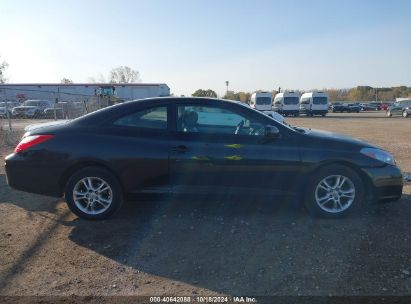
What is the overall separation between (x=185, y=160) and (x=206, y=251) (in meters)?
1.19

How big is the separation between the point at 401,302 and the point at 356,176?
2.07m

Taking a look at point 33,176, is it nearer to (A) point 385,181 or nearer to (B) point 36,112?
(A) point 385,181

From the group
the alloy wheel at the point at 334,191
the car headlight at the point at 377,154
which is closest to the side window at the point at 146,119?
the alloy wheel at the point at 334,191

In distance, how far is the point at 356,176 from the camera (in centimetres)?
503

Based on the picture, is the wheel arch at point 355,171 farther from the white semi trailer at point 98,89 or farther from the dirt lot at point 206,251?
the white semi trailer at point 98,89

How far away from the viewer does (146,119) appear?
507 cm

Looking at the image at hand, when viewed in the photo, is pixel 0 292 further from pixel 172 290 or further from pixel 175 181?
pixel 175 181

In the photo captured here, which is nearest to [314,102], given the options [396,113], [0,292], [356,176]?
[396,113]

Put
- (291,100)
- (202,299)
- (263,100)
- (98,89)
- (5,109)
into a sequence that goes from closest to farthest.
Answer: (202,299), (5,109), (263,100), (291,100), (98,89)

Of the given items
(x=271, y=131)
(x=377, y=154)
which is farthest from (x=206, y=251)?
(x=377, y=154)

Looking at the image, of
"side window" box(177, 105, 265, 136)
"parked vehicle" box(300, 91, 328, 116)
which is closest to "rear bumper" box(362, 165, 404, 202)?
"side window" box(177, 105, 265, 136)

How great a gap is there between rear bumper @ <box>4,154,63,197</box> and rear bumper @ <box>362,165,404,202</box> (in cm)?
384

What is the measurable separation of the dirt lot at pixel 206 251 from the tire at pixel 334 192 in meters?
0.15

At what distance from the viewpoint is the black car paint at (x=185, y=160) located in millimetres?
4914
